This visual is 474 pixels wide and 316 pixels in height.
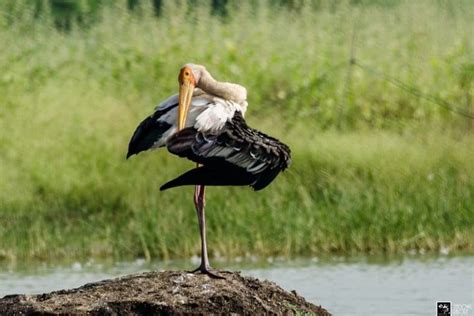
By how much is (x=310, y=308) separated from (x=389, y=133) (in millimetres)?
9531

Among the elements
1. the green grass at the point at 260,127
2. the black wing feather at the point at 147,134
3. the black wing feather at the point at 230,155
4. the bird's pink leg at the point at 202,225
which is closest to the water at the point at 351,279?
the green grass at the point at 260,127

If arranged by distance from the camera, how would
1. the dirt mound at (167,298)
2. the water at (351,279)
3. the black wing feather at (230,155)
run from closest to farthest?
the dirt mound at (167,298), the black wing feather at (230,155), the water at (351,279)

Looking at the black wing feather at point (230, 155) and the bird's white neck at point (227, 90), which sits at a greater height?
the bird's white neck at point (227, 90)

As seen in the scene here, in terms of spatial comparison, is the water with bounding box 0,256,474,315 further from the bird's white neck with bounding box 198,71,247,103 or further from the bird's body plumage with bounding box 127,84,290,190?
the bird's body plumage with bounding box 127,84,290,190

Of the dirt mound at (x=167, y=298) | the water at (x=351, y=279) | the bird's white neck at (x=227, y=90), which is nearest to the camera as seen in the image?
the dirt mound at (x=167, y=298)

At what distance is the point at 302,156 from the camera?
54.3 ft

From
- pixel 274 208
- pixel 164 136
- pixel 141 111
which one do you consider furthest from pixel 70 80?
pixel 164 136

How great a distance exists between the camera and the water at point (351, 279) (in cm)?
1198

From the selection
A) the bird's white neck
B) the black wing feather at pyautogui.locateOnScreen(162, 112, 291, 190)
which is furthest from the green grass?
the black wing feather at pyautogui.locateOnScreen(162, 112, 291, 190)

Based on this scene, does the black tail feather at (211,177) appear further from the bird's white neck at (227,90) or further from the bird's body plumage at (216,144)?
the bird's white neck at (227,90)

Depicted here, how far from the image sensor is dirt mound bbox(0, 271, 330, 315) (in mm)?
8156

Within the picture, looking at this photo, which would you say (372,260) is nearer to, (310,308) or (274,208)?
(274,208)

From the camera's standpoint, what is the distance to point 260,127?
17766 mm

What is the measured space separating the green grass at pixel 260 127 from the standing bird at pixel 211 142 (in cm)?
538
